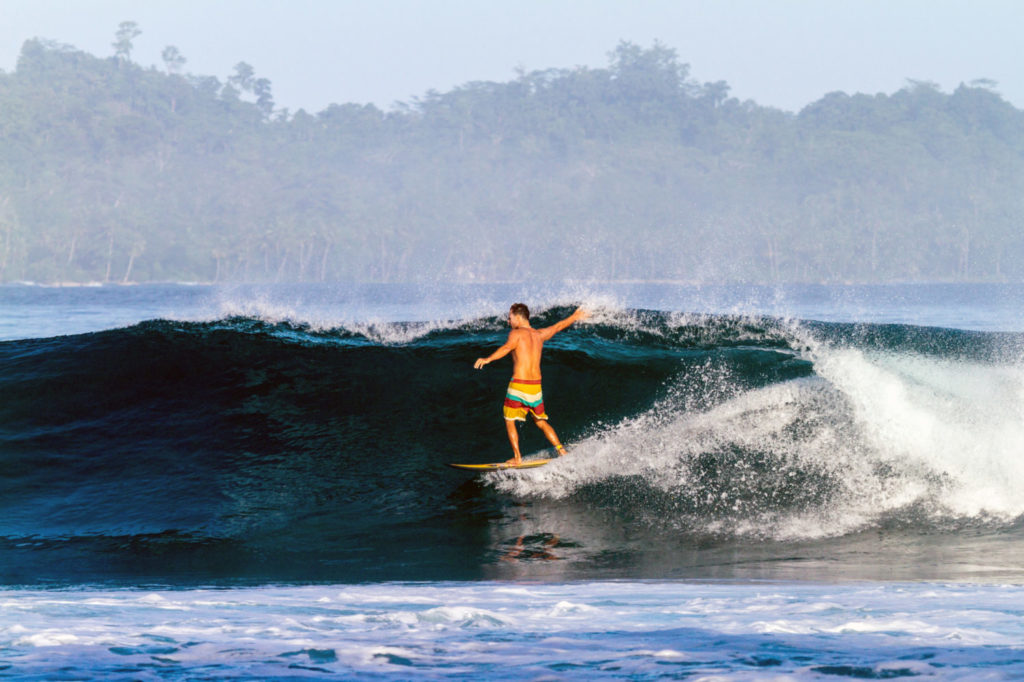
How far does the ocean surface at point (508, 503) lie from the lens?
15.7 feet

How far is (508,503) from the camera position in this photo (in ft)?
29.8

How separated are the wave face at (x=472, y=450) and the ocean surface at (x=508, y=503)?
0.04 m

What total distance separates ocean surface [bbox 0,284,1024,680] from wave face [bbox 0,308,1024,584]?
0.13ft

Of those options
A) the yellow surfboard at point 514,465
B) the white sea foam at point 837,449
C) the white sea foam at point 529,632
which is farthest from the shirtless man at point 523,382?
the white sea foam at point 529,632

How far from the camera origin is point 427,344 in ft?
44.9

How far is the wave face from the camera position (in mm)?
7926

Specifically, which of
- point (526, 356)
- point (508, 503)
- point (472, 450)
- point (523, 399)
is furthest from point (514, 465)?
point (472, 450)

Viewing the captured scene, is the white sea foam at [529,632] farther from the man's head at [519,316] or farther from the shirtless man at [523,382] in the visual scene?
the man's head at [519,316]

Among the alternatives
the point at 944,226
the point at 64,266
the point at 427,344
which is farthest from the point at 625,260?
the point at 427,344

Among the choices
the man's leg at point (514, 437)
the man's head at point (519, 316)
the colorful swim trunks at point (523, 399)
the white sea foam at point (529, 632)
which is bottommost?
the white sea foam at point (529, 632)

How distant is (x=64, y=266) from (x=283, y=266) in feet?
117

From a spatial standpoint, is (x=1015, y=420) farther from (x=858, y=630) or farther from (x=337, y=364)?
(x=337, y=364)

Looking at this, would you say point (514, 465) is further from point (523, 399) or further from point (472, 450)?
point (472, 450)

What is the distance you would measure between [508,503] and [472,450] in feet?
5.81
